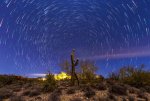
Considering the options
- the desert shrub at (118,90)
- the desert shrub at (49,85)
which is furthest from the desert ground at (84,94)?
the desert shrub at (49,85)

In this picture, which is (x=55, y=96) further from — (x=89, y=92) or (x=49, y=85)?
(x=49, y=85)

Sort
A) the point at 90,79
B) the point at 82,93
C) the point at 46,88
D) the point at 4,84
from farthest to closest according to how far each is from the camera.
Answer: the point at 4,84
the point at 90,79
the point at 46,88
the point at 82,93

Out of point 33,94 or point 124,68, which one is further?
point 124,68

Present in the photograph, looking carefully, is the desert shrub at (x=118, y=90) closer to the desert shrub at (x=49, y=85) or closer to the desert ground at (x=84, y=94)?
the desert ground at (x=84, y=94)

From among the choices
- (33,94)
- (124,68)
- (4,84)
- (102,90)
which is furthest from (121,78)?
(4,84)

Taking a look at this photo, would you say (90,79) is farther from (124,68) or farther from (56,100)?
(56,100)

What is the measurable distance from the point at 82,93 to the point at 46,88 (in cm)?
334

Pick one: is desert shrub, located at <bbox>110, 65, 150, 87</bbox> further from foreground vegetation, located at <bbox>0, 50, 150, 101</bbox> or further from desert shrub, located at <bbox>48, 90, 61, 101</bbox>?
desert shrub, located at <bbox>48, 90, 61, 101</bbox>

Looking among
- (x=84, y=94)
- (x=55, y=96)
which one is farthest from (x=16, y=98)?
(x=84, y=94)

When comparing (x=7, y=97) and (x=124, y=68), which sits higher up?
(x=124, y=68)

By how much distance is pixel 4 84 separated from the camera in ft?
90.6

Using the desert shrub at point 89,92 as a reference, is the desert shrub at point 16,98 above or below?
below

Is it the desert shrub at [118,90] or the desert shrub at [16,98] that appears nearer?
the desert shrub at [16,98]


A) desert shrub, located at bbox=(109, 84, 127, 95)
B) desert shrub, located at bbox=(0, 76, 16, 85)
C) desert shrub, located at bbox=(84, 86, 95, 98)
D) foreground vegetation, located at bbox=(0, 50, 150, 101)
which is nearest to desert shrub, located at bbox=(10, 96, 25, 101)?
foreground vegetation, located at bbox=(0, 50, 150, 101)
